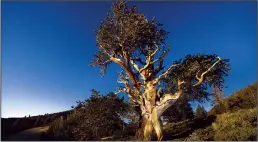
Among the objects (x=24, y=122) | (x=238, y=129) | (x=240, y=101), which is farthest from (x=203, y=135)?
(x=24, y=122)

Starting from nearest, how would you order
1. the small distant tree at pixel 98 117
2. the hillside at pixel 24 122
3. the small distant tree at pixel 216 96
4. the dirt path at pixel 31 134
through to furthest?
the small distant tree at pixel 98 117, the dirt path at pixel 31 134, the hillside at pixel 24 122, the small distant tree at pixel 216 96

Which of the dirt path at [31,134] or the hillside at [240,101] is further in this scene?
the hillside at [240,101]

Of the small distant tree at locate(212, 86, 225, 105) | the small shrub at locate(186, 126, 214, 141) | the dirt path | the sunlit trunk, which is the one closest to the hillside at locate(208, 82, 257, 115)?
the small distant tree at locate(212, 86, 225, 105)

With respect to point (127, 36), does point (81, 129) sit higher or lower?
lower

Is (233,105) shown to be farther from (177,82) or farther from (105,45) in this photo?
(105,45)

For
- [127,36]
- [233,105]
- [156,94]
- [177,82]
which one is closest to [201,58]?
[177,82]

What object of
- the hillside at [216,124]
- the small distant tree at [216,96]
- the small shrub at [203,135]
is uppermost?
the small distant tree at [216,96]

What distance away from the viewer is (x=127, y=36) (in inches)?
930

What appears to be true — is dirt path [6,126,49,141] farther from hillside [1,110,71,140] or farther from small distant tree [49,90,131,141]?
small distant tree [49,90,131,141]

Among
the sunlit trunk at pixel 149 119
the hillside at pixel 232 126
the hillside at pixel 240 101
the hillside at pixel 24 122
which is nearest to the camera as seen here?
the hillside at pixel 232 126

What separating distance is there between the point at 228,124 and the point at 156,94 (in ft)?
20.7

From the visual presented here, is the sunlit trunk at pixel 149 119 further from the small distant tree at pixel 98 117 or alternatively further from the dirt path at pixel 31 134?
the dirt path at pixel 31 134

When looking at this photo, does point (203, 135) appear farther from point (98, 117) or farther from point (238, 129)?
point (98, 117)

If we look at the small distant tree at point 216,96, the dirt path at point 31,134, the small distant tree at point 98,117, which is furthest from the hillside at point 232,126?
the dirt path at point 31,134
